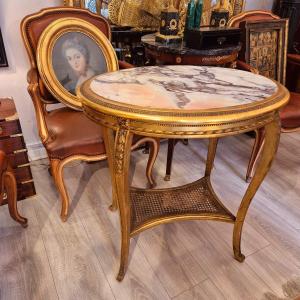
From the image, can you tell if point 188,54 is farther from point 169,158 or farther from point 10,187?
point 10,187

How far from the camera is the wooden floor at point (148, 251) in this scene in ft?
4.69

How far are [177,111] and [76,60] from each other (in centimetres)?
116

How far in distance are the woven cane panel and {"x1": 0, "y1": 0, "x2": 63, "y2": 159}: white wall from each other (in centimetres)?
115

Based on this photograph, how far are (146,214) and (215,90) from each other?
786 mm

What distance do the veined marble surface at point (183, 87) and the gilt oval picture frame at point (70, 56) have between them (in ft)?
1.67

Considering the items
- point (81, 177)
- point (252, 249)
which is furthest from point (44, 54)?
point (252, 249)

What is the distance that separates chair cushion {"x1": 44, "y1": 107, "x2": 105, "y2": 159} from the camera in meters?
1.57

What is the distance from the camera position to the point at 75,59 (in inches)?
74.3

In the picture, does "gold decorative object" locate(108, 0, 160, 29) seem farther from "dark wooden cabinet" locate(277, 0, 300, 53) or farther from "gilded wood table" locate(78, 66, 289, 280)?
"dark wooden cabinet" locate(277, 0, 300, 53)

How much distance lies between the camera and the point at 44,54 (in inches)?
69.2

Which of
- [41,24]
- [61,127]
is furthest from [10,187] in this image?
[41,24]

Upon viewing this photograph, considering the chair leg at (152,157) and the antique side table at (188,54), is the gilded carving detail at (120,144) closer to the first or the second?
the chair leg at (152,157)

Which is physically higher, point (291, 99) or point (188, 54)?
point (188, 54)

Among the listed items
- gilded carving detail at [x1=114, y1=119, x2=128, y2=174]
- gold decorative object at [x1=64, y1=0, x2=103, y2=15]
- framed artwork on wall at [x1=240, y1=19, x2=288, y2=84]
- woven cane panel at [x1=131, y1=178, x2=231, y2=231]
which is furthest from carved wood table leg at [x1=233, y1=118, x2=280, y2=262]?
gold decorative object at [x1=64, y1=0, x2=103, y2=15]
